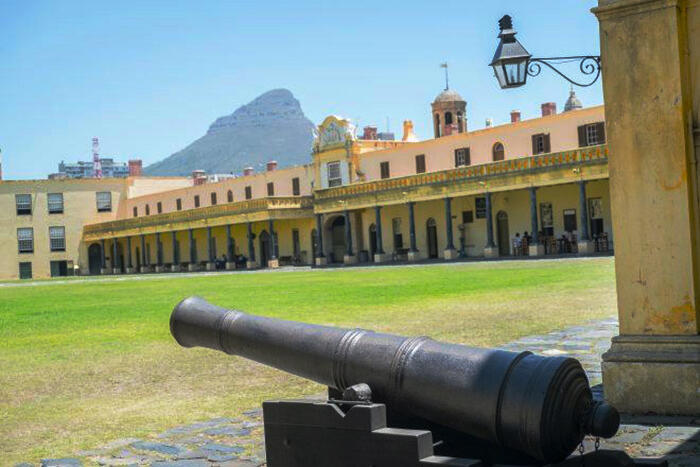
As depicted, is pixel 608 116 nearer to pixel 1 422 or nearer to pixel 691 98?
pixel 691 98

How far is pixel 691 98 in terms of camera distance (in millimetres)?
6348

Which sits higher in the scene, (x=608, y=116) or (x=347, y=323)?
(x=608, y=116)

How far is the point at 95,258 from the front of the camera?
246 ft

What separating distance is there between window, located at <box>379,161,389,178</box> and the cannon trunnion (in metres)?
48.1

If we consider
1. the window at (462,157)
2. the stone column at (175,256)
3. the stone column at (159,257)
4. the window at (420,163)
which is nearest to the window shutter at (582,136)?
the window at (462,157)

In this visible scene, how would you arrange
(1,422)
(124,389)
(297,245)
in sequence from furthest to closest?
(297,245), (124,389), (1,422)

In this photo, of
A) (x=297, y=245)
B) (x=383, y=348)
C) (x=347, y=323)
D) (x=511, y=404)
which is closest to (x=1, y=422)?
(x=383, y=348)

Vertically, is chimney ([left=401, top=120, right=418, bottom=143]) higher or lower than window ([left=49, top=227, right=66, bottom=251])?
higher

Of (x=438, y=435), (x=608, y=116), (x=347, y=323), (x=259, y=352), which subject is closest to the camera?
(x=438, y=435)

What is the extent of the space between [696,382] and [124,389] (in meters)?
5.25

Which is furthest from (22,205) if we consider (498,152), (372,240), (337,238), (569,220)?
(569,220)

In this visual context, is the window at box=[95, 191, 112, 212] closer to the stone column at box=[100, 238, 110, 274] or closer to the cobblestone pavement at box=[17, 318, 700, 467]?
the stone column at box=[100, 238, 110, 274]

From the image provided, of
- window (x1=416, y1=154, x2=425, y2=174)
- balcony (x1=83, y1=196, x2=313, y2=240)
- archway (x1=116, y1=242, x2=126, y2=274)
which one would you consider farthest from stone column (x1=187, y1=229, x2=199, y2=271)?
window (x1=416, y1=154, x2=425, y2=174)

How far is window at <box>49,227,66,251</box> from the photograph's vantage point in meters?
71.7
